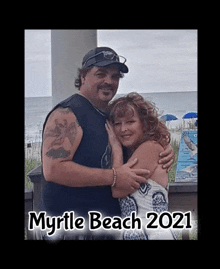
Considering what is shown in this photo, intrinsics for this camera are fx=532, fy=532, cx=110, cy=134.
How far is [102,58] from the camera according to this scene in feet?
18.2

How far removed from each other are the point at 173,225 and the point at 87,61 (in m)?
1.95

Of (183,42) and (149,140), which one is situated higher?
(183,42)

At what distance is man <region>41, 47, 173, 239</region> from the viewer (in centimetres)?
544

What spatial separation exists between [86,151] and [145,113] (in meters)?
0.73

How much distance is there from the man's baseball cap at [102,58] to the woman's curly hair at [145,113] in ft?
1.05

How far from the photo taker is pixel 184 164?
5.65m

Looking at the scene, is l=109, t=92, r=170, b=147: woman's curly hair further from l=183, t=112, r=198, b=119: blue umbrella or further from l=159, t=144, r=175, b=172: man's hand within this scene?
l=183, t=112, r=198, b=119: blue umbrella

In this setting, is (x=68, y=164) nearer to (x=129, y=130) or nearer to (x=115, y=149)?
(x=115, y=149)

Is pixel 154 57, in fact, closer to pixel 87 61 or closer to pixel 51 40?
pixel 87 61

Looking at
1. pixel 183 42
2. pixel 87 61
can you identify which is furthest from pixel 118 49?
pixel 183 42

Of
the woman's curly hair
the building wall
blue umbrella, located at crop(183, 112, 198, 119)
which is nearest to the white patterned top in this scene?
the woman's curly hair

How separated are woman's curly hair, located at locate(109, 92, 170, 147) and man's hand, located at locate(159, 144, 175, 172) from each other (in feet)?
0.22

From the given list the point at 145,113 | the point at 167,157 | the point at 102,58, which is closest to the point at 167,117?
the point at 145,113

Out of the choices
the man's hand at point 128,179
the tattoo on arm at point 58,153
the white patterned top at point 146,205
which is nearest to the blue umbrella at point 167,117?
the man's hand at point 128,179
